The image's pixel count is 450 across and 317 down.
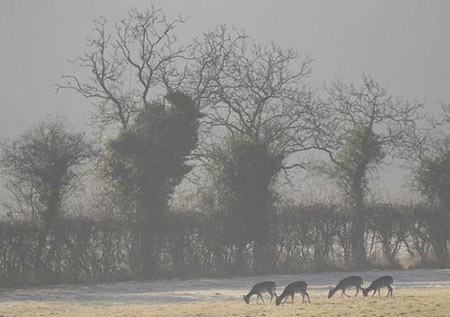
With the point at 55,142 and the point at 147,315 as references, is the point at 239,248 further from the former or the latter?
the point at 147,315

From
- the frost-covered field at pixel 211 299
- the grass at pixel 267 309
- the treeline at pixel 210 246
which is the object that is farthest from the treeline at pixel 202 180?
the grass at pixel 267 309

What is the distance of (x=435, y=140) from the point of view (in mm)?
47406

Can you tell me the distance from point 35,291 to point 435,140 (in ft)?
80.4

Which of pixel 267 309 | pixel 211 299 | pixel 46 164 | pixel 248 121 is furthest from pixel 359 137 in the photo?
pixel 267 309

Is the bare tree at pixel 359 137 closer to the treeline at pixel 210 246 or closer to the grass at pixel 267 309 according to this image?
the treeline at pixel 210 246

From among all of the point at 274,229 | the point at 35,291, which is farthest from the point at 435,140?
the point at 35,291

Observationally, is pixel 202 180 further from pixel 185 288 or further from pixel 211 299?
pixel 211 299

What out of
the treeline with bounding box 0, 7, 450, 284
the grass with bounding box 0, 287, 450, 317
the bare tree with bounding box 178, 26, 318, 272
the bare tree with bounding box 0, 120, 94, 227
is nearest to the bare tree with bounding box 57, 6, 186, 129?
the treeline with bounding box 0, 7, 450, 284

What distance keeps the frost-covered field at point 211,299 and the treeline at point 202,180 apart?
2.19 m

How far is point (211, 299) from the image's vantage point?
28062 mm

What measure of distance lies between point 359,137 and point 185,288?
1608cm

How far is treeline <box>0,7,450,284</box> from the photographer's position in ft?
127

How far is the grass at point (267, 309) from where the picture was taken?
1980cm

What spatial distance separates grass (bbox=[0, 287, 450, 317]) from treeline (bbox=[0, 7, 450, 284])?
11.0m
